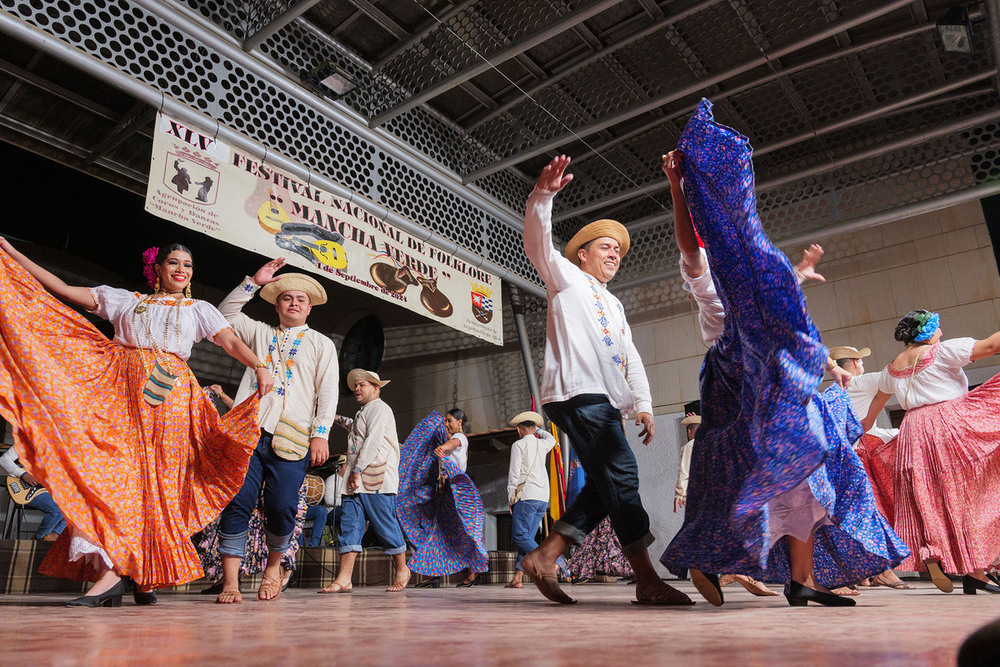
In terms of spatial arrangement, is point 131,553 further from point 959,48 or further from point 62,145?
point 959,48

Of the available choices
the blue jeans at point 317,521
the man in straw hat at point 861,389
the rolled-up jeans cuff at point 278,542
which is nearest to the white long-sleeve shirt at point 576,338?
the rolled-up jeans cuff at point 278,542

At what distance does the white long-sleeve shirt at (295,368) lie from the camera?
3.53m

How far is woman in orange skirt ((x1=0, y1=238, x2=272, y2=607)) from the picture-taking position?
267cm

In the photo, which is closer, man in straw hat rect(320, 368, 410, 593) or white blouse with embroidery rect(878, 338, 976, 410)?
white blouse with embroidery rect(878, 338, 976, 410)

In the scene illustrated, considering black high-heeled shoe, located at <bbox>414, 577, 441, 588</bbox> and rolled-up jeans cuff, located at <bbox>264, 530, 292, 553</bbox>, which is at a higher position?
rolled-up jeans cuff, located at <bbox>264, 530, 292, 553</bbox>

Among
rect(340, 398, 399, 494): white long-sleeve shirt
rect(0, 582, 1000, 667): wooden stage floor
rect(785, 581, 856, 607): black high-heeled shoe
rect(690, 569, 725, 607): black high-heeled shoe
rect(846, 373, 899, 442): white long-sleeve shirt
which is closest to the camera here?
rect(0, 582, 1000, 667): wooden stage floor

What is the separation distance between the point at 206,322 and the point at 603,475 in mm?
1895

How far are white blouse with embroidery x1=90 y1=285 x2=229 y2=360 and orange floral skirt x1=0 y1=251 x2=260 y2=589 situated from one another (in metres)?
0.06

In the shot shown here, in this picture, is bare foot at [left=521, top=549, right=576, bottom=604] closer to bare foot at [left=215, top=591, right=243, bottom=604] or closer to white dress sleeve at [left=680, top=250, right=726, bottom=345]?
white dress sleeve at [left=680, top=250, right=726, bottom=345]

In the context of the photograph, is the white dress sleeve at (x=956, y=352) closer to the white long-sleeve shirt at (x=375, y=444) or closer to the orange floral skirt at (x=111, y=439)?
the white long-sleeve shirt at (x=375, y=444)

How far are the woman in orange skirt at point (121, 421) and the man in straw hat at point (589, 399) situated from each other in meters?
1.35

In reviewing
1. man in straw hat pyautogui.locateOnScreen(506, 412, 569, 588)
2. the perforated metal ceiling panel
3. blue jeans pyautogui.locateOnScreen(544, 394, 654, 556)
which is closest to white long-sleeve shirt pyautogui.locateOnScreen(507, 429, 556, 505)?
man in straw hat pyautogui.locateOnScreen(506, 412, 569, 588)

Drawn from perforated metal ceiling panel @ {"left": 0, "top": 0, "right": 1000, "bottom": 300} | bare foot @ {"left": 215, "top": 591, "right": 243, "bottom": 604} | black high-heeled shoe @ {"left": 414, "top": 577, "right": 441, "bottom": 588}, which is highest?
perforated metal ceiling panel @ {"left": 0, "top": 0, "right": 1000, "bottom": 300}

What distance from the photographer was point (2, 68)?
210 inches
